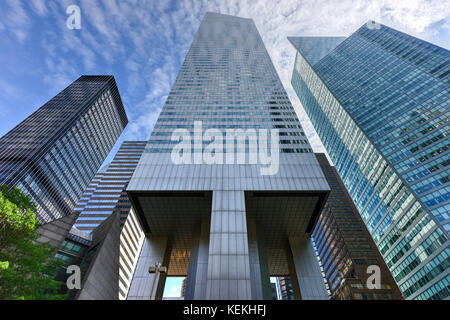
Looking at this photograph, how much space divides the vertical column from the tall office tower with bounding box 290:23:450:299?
57724 millimetres

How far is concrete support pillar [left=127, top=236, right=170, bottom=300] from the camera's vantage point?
29281mm

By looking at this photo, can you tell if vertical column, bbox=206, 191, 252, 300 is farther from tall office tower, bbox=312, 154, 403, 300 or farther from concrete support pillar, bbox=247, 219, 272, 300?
tall office tower, bbox=312, 154, 403, 300

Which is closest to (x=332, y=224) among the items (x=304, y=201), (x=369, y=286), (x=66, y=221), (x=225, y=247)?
(x=369, y=286)

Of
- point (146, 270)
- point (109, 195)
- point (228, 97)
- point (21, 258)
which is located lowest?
point (21, 258)

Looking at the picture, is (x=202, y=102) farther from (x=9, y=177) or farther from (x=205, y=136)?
(x=9, y=177)

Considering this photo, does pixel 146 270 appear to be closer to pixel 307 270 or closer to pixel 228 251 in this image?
pixel 228 251

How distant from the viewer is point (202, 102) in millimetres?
47219

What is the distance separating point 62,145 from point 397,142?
132881 mm

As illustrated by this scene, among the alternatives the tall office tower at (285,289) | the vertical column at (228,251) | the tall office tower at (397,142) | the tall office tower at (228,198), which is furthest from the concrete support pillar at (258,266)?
the tall office tower at (285,289)

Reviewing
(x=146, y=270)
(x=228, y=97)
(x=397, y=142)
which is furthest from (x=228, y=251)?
(x=397, y=142)

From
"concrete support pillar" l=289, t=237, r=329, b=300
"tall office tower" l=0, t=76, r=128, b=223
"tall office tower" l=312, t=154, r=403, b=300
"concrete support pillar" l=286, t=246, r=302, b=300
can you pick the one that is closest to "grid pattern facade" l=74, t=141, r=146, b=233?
"tall office tower" l=0, t=76, r=128, b=223

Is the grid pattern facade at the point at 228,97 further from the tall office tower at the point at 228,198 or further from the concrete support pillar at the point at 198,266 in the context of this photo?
the concrete support pillar at the point at 198,266

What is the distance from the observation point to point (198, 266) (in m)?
29.8

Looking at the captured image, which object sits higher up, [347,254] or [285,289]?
[347,254]
